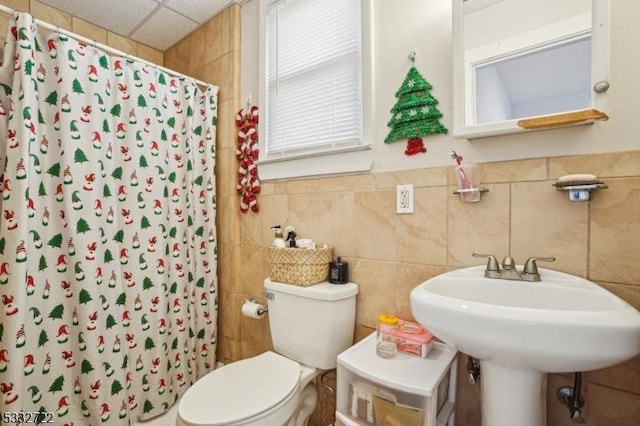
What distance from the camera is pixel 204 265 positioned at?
1760mm

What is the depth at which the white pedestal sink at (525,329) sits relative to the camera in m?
0.57

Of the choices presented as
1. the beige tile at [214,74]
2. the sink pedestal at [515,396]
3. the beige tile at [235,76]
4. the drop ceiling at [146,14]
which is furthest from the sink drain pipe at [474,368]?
the drop ceiling at [146,14]

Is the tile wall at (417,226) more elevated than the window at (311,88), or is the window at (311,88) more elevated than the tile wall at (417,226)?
the window at (311,88)

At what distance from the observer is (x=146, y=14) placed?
1846mm

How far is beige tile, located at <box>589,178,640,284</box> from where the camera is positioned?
2.67 ft

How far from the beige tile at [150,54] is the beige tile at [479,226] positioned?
7.75ft

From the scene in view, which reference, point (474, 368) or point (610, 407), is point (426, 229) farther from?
point (610, 407)

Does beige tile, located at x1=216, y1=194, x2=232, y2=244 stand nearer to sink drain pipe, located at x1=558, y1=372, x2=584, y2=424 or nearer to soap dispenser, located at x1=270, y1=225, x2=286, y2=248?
soap dispenser, located at x1=270, y1=225, x2=286, y2=248

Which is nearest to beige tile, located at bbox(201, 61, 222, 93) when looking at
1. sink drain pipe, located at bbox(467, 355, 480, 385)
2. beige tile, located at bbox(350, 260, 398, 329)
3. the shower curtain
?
Result: the shower curtain

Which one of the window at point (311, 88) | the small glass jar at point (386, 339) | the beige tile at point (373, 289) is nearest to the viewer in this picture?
the small glass jar at point (386, 339)

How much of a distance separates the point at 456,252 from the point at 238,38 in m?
1.70

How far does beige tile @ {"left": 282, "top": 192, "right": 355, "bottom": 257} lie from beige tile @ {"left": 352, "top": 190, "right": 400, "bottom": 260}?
0.04 m

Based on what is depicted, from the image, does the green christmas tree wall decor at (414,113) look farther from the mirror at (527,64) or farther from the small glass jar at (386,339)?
the small glass jar at (386,339)

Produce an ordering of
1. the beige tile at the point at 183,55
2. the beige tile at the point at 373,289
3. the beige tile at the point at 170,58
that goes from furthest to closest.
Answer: the beige tile at the point at 170,58
the beige tile at the point at 183,55
the beige tile at the point at 373,289
